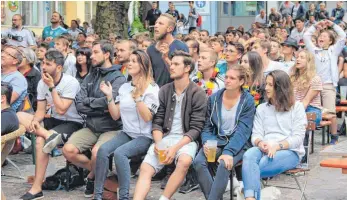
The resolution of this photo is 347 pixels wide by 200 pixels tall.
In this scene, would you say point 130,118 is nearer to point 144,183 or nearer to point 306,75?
point 144,183

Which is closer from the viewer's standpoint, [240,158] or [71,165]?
[240,158]

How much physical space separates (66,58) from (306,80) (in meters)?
3.88

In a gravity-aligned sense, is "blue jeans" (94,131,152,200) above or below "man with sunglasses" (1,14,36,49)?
below

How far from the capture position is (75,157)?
734 cm

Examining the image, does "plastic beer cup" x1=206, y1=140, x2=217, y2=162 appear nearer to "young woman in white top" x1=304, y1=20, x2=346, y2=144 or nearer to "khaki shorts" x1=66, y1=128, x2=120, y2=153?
"khaki shorts" x1=66, y1=128, x2=120, y2=153

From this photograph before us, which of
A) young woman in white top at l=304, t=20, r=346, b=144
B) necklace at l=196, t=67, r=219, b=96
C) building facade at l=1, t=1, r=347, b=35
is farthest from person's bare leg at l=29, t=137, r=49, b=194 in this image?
building facade at l=1, t=1, r=347, b=35

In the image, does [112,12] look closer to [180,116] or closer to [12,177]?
[12,177]

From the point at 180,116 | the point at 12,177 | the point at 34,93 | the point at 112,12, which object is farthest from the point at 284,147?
the point at 112,12

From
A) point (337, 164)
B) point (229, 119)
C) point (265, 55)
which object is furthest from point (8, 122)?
point (265, 55)

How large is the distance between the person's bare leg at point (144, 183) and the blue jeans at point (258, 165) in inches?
37.5

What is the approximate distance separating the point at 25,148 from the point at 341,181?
4.49m

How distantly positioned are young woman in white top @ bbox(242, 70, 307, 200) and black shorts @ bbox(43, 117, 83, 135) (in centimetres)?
215

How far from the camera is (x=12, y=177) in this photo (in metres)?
8.58

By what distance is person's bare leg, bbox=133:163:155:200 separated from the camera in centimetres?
664
